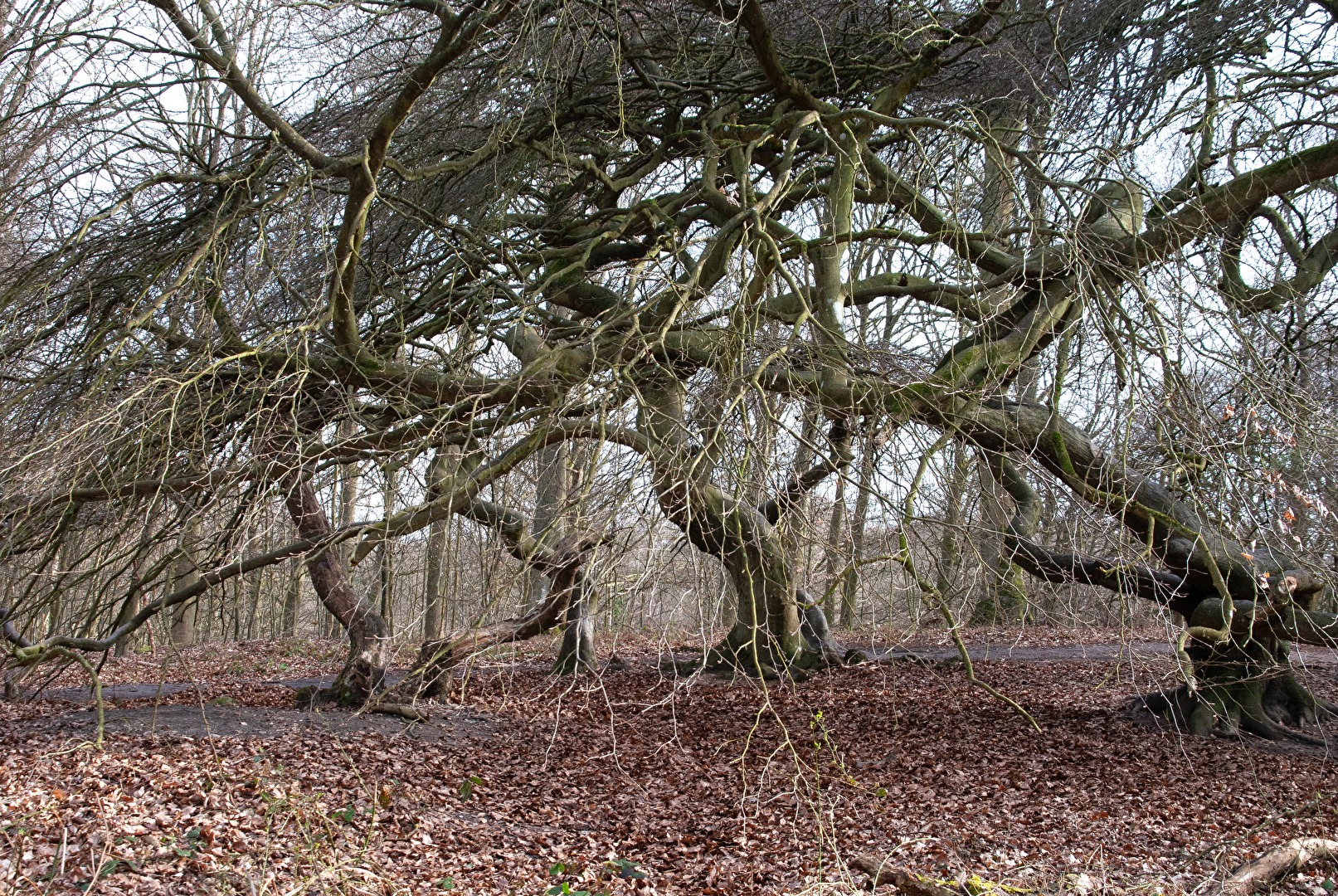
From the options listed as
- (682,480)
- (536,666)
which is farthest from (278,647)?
(682,480)

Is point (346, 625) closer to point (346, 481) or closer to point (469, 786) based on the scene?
point (469, 786)

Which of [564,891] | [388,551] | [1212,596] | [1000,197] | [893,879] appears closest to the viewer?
[564,891]

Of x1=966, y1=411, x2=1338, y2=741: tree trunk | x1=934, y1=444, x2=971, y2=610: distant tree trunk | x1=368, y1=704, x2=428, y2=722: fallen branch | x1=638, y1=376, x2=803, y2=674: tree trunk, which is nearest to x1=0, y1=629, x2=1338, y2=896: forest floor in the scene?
x1=368, y1=704, x2=428, y2=722: fallen branch

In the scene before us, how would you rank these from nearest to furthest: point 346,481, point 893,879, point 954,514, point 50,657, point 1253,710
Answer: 1. point 893,879
2. point 954,514
3. point 50,657
4. point 346,481
5. point 1253,710

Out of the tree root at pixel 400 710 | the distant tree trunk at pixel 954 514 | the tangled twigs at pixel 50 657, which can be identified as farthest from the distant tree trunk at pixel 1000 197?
the tangled twigs at pixel 50 657

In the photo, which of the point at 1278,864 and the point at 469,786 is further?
the point at 469,786

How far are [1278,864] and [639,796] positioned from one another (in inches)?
133

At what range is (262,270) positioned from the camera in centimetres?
679

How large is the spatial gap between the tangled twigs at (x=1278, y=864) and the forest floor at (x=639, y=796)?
0.30 feet

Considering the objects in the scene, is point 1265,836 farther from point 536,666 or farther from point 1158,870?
point 536,666

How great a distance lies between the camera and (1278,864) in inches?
177

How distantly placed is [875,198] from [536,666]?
6.45 meters

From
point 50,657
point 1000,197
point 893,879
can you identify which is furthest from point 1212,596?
point 50,657

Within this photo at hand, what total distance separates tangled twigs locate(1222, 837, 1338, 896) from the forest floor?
0.30ft
